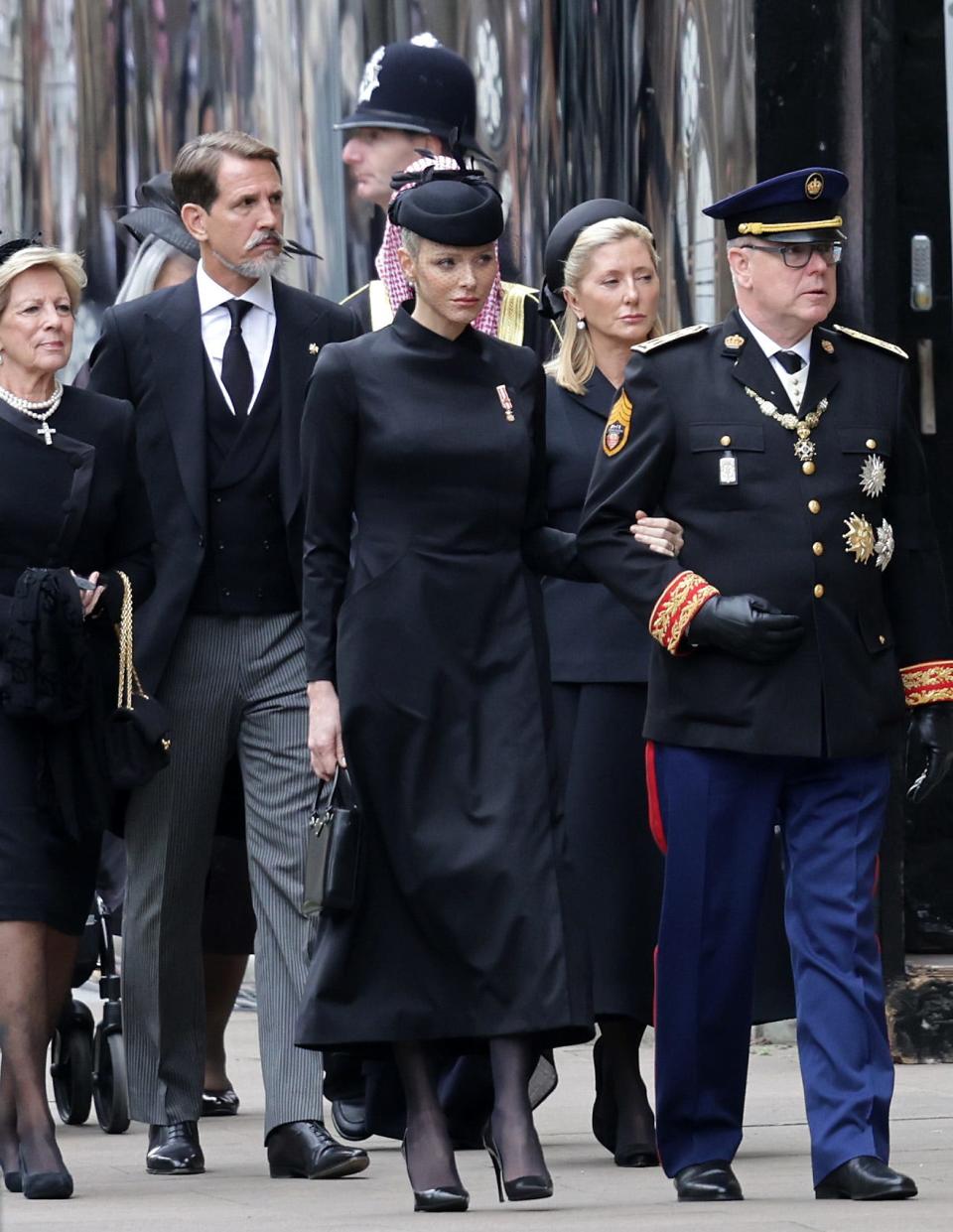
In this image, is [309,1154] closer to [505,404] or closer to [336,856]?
[336,856]

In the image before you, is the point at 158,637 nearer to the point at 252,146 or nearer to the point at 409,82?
the point at 252,146

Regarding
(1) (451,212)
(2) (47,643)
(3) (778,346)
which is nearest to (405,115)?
(1) (451,212)

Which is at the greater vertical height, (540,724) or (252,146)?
(252,146)

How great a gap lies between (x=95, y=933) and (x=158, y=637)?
1.42m

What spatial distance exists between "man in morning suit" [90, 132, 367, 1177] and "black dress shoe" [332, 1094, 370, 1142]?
21.5 inches

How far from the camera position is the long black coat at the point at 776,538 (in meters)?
6.46

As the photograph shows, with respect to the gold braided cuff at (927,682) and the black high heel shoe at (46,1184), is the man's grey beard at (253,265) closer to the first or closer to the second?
the gold braided cuff at (927,682)

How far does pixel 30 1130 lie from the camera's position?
22.4 feet

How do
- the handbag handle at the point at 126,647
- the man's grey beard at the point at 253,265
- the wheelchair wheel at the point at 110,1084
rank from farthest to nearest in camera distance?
the wheelchair wheel at the point at 110,1084 < the man's grey beard at the point at 253,265 < the handbag handle at the point at 126,647

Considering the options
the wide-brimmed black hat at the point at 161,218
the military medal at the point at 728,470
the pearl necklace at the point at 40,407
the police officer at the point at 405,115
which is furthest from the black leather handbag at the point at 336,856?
the wide-brimmed black hat at the point at 161,218

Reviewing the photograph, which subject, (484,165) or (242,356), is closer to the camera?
(242,356)

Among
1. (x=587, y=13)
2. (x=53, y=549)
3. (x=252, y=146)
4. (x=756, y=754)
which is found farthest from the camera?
(x=587, y=13)

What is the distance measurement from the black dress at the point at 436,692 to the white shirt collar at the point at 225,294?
2.49 feet

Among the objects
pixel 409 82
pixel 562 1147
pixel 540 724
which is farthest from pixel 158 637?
pixel 409 82
